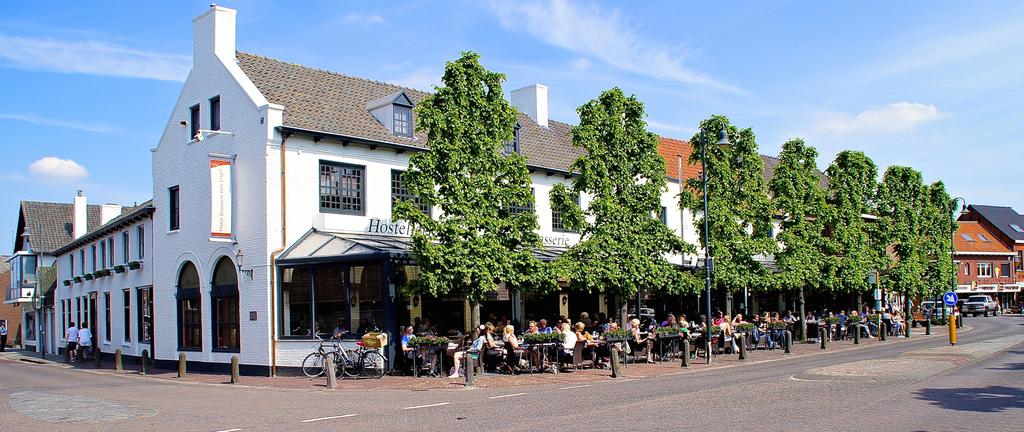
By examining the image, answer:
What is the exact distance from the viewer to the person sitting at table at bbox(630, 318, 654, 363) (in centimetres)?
2483

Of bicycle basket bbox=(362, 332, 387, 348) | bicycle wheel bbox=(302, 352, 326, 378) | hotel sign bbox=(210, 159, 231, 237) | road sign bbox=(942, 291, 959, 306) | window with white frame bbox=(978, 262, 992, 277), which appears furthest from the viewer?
window with white frame bbox=(978, 262, 992, 277)

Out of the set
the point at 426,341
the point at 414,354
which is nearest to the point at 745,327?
the point at 426,341

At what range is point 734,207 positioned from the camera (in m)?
31.5

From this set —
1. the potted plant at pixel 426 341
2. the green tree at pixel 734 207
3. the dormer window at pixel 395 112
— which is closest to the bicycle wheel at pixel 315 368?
the potted plant at pixel 426 341

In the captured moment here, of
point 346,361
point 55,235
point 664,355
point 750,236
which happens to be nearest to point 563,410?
point 346,361

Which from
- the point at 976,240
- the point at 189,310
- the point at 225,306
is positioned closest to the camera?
the point at 225,306

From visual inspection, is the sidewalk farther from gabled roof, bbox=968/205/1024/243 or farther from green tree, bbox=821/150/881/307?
gabled roof, bbox=968/205/1024/243

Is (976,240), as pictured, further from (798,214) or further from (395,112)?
(395,112)

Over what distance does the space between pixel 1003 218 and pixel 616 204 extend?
75.2m

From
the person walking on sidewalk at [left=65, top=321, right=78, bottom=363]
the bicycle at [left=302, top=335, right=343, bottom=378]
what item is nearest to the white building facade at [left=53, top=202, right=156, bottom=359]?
the person walking on sidewalk at [left=65, top=321, right=78, bottom=363]

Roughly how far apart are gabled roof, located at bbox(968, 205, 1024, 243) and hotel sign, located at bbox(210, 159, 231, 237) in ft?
262

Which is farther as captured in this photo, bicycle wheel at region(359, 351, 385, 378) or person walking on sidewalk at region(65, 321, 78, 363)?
person walking on sidewalk at region(65, 321, 78, 363)

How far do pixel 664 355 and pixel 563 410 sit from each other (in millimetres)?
13376

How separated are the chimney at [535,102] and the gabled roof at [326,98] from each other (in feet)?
16.6
